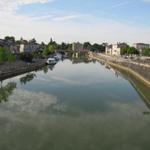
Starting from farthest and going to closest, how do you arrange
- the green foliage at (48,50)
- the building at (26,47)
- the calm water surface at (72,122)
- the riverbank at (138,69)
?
the building at (26,47) → the green foliage at (48,50) → the riverbank at (138,69) → the calm water surface at (72,122)

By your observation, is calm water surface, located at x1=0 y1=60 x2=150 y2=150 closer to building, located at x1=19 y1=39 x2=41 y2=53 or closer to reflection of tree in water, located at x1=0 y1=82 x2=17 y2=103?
reflection of tree in water, located at x1=0 y1=82 x2=17 y2=103

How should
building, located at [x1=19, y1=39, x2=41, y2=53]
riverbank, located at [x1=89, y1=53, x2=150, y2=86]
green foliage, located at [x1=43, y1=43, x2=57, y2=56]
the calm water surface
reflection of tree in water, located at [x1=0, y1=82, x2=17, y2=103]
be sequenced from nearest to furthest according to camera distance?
the calm water surface < reflection of tree in water, located at [x1=0, y1=82, x2=17, y2=103] < riverbank, located at [x1=89, y1=53, x2=150, y2=86] < green foliage, located at [x1=43, y1=43, x2=57, y2=56] < building, located at [x1=19, y1=39, x2=41, y2=53]

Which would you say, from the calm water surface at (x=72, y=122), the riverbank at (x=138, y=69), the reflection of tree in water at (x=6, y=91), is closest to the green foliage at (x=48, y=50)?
the riverbank at (x=138, y=69)

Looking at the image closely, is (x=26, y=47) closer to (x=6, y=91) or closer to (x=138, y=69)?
(x=138, y=69)

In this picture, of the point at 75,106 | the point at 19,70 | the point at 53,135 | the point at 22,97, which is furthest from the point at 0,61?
the point at 53,135

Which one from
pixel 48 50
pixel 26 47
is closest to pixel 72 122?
pixel 48 50

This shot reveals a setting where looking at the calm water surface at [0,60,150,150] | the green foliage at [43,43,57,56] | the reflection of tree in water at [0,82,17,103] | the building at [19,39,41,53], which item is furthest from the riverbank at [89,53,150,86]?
the building at [19,39,41,53]

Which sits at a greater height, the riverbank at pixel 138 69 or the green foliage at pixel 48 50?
the green foliage at pixel 48 50

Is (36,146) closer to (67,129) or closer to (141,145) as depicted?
(67,129)

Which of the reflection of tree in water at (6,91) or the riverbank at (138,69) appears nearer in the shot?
the reflection of tree in water at (6,91)

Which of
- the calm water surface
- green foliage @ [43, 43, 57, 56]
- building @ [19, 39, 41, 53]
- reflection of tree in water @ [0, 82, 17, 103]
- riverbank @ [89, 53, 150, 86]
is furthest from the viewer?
building @ [19, 39, 41, 53]

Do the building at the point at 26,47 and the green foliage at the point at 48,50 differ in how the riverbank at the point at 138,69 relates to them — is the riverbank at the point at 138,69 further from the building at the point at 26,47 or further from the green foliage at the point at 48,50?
the building at the point at 26,47

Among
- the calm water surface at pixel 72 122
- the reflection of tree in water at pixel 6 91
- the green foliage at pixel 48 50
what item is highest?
the green foliage at pixel 48 50

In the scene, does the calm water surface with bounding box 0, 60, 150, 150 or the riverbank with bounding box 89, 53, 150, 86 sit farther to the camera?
the riverbank with bounding box 89, 53, 150, 86
